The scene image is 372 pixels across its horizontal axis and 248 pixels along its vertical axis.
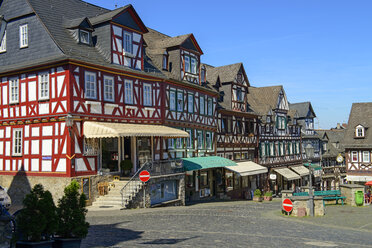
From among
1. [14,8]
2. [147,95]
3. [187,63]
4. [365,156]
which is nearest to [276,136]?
[365,156]

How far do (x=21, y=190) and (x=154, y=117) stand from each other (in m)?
9.56

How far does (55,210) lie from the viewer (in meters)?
9.84

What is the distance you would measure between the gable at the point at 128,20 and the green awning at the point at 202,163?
9.85m

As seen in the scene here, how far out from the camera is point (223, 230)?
15.6 metres

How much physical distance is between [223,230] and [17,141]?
14488 millimetres

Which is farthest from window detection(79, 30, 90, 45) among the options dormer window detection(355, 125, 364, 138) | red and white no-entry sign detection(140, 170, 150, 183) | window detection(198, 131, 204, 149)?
dormer window detection(355, 125, 364, 138)

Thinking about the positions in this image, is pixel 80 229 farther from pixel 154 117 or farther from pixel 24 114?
pixel 154 117

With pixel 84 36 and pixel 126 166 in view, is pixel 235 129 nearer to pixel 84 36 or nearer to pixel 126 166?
pixel 126 166

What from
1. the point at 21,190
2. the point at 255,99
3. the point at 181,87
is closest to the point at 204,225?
the point at 21,190

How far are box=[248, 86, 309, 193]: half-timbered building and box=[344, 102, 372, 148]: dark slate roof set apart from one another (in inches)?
277

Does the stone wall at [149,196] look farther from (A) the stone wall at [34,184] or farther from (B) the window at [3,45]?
(B) the window at [3,45]

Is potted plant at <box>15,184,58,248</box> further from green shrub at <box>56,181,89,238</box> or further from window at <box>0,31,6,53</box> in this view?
window at <box>0,31,6,53</box>

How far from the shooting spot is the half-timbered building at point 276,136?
4675 centimetres

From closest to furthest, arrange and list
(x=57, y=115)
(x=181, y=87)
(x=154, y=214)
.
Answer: (x=154, y=214) < (x=57, y=115) < (x=181, y=87)
